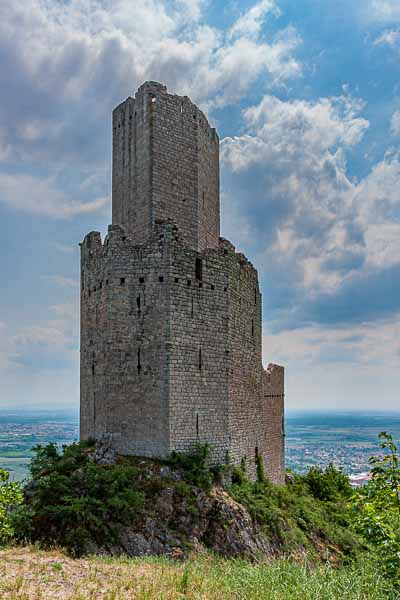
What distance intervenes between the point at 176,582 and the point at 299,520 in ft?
38.4

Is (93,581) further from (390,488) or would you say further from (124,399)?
(124,399)

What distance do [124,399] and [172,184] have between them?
27.3 ft

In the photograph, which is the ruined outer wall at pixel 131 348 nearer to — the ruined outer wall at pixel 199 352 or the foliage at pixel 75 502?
the ruined outer wall at pixel 199 352

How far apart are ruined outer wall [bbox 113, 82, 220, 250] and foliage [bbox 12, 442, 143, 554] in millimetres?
8520

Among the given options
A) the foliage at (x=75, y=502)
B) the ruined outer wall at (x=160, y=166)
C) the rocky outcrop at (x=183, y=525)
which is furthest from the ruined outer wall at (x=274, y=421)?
the foliage at (x=75, y=502)

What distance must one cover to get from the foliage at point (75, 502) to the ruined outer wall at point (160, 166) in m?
8.52

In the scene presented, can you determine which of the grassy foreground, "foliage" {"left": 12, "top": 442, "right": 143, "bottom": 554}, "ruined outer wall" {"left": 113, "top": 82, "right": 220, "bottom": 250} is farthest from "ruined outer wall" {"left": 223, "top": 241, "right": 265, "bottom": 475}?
the grassy foreground

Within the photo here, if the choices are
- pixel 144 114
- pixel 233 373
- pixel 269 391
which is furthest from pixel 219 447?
pixel 144 114

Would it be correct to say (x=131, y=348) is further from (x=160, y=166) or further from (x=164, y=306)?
(x=160, y=166)

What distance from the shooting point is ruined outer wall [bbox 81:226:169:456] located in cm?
1816

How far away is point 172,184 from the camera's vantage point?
20797mm

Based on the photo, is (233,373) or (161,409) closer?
(161,409)

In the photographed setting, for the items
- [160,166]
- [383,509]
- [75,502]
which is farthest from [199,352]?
[383,509]

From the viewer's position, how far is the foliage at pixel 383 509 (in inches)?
367
